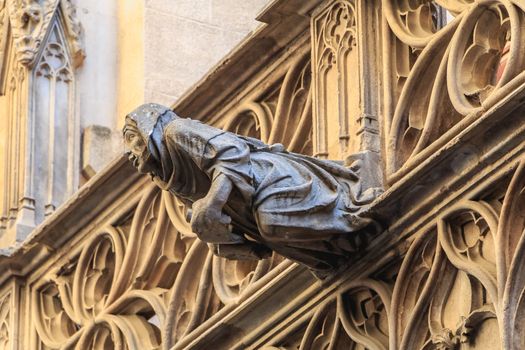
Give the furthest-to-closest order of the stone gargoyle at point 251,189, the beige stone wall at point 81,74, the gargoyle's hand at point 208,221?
the beige stone wall at point 81,74, the stone gargoyle at point 251,189, the gargoyle's hand at point 208,221

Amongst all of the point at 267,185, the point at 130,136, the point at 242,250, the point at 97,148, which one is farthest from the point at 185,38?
the point at 267,185

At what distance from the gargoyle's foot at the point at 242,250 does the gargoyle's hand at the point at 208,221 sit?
20 cm

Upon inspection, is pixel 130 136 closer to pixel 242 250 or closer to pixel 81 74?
pixel 242 250

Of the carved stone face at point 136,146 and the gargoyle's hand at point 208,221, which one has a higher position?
the carved stone face at point 136,146

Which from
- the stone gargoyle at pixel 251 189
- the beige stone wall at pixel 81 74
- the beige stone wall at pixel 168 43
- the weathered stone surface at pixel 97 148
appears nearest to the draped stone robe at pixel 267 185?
the stone gargoyle at pixel 251 189

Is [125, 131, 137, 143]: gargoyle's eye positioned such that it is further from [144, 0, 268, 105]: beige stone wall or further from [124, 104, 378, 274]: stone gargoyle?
[144, 0, 268, 105]: beige stone wall

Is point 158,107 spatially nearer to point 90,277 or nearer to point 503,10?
point 503,10

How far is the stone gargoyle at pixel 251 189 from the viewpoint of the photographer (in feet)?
40.0

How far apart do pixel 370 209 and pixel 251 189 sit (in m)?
0.49

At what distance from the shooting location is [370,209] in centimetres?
1233

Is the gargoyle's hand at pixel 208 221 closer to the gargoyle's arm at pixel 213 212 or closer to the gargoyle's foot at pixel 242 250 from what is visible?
the gargoyle's arm at pixel 213 212

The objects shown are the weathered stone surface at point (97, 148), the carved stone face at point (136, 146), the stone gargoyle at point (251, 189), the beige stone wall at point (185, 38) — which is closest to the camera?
the stone gargoyle at point (251, 189)

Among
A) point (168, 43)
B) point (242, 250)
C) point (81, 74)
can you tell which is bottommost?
point (242, 250)

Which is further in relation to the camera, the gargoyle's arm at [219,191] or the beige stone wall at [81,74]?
the beige stone wall at [81,74]
